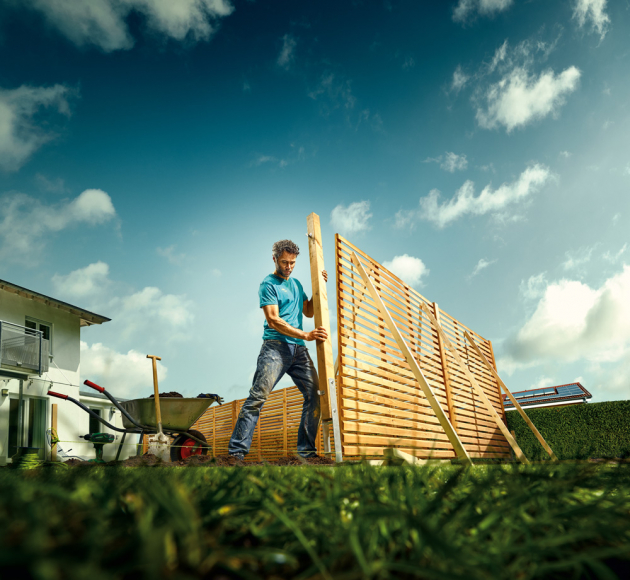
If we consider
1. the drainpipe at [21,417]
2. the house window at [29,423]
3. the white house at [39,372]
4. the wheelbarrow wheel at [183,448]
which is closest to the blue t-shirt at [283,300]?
the wheelbarrow wheel at [183,448]

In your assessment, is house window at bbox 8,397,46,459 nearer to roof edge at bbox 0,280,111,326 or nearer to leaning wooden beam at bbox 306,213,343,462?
roof edge at bbox 0,280,111,326

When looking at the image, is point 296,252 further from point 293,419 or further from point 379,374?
point 293,419

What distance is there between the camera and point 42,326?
45.4 feet

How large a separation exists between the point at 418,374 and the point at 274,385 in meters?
1.32

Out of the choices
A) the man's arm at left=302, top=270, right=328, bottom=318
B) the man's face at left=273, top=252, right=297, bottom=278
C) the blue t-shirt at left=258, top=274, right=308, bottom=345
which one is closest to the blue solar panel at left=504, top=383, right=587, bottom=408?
the man's arm at left=302, top=270, right=328, bottom=318

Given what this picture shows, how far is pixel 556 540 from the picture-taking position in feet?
1.41

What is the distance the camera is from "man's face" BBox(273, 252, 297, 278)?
4.13m

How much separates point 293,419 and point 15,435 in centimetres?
804

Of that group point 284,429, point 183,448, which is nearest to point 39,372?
point 284,429

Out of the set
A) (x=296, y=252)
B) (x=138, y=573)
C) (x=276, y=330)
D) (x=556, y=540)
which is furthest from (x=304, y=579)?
(x=296, y=252)

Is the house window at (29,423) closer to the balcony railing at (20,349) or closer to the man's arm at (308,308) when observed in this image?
the balcony railing at (20,349)

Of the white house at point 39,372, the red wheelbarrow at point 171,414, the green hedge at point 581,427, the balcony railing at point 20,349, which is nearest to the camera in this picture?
the red wheelbarrow at point 171,414

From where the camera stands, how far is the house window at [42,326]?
13501 millimetres

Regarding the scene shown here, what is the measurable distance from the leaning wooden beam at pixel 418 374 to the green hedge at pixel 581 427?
→ 5560 mm
